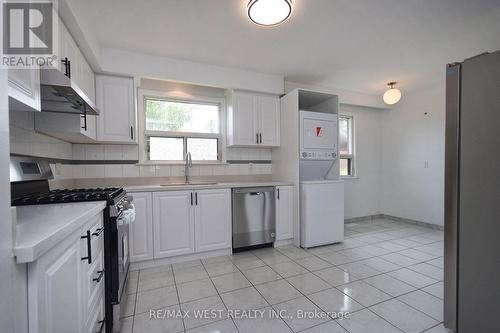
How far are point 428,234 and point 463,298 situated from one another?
271cm

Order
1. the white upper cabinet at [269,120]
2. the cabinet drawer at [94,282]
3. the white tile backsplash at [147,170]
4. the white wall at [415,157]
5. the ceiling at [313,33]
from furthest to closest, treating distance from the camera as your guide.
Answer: the white wall at [415,157]
the white upper cabinet at [269,120]
the white tile backsplash at [147,170]
the ceiling at [313,33]
the cabinet drawer at [94,282]

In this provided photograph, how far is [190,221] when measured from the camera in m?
2.67

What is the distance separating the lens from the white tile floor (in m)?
1.59

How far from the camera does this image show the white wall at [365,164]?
4453 mm

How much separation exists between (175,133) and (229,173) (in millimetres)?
981

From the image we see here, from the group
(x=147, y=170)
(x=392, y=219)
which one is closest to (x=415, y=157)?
(x=392, y=219)

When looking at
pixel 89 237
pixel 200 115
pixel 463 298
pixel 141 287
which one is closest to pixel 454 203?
pixel 463 298

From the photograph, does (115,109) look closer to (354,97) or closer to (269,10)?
(269,10)

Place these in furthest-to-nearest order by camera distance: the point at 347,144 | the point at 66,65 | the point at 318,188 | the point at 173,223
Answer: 1. the point at 347,144
2. the point at 318,188
3. the point at 173,223
4. the point at 66,65

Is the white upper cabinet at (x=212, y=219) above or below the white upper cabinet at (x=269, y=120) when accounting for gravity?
below

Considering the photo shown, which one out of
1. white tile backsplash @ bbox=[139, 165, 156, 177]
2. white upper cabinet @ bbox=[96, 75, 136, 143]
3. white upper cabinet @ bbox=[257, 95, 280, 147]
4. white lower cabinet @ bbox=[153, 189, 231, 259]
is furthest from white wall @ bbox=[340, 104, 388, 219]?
white upper cabinet @ bbox=[96, 75, 136, 143]

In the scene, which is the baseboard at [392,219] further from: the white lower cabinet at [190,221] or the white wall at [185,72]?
the white wall at [185,72]

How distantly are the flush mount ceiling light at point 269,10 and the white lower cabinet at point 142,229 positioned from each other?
2056 millimetres

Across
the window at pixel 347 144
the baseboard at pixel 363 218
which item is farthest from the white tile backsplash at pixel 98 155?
the baseboard at pixel 363 218
